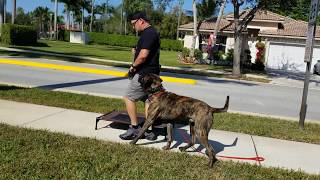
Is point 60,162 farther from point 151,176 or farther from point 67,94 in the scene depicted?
point 67,94

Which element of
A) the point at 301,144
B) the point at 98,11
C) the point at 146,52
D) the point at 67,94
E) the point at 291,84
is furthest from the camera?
the point at 98,11

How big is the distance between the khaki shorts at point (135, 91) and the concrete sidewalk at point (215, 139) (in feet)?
2.22

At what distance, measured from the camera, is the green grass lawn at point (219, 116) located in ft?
26.5

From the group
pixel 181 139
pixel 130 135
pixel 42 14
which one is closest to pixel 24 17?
pixel 42 14

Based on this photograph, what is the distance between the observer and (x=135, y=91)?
6457 mm

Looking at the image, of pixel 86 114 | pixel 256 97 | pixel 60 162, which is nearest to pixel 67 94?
pixel 86 114

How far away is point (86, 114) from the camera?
8.29 meters

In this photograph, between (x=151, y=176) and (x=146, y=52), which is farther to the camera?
(x=146, y=52)

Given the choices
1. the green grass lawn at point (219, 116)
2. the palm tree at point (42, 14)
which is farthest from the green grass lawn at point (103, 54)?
the palm tree at point (42, 14)

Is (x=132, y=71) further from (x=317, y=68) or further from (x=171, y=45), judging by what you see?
(x=171, y=45)

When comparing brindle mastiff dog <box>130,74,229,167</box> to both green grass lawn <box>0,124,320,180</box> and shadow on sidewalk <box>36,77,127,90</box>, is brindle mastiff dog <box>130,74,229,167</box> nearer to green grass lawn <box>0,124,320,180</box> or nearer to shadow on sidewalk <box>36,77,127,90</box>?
green grass lawn <box>0,124,320,180</box>

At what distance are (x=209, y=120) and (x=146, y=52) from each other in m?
1.38

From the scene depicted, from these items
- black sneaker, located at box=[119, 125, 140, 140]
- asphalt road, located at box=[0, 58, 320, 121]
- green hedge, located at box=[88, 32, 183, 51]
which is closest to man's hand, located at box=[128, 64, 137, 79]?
black sneaker, located at box=[119, 125, 140, 140]

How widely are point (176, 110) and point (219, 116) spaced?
3.60m
